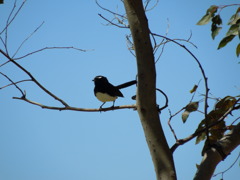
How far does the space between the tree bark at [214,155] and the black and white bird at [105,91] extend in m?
2.85

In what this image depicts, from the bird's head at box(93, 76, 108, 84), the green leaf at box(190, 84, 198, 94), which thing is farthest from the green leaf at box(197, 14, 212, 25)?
the bird's head at box(93, 76, 108, 84)

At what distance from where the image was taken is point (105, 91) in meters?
4.79

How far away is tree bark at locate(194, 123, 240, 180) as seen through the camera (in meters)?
1.61

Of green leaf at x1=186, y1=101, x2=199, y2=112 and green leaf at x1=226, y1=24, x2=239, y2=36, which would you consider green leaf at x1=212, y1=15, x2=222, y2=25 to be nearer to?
green leaf at x1=226, y1=24, x2=239, y2=36

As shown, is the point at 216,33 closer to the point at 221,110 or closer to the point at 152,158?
the point at 221,110

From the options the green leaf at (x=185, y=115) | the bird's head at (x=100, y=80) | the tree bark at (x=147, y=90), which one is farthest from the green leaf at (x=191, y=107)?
the bird's head at (x=100, y=80)

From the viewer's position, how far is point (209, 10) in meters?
2.54

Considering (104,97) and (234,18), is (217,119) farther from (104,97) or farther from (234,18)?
(104,97)

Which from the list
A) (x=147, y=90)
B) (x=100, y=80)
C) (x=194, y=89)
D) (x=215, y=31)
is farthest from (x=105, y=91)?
(x=147, y=90)

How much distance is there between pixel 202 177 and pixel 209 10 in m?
1.49

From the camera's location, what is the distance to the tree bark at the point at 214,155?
5.29 ft

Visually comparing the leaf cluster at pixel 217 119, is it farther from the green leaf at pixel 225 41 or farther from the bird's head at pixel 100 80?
the bird's head at pixel 100 80

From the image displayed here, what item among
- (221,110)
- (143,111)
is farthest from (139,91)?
(221,110)

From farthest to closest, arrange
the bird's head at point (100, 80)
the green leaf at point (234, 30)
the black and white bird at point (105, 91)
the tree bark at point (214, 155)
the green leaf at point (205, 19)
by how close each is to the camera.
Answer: the bird's head at point (100, 80) → the black and white bird at point (105, 91) → the green leaf at point (205, 19) → the green leaf at point (234, 30) → the tree bark at point (214, 155)
